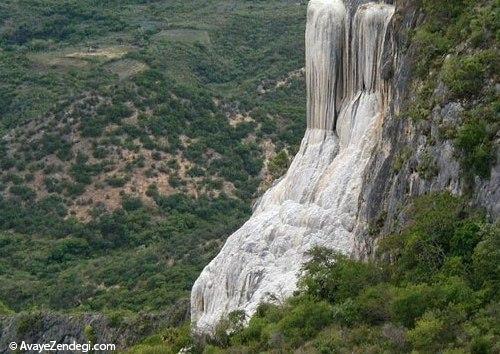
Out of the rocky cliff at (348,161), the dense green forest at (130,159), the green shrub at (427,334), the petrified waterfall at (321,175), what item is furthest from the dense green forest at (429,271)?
the dense green forest at (130,159)

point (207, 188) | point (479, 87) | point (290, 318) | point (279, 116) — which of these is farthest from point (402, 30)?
point (279, 116)

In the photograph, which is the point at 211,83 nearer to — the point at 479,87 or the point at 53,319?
the point at 53,319

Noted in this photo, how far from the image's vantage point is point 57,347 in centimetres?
3869

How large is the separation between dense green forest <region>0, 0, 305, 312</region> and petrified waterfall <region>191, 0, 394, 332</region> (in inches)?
372

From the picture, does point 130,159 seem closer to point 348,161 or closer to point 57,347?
point 57,347

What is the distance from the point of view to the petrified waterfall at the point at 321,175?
984 inches

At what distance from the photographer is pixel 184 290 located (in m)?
50.1

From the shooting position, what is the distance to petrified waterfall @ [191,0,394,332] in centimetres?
2500

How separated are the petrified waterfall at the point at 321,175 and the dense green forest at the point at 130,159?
945 cm

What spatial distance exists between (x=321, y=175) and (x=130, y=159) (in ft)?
162

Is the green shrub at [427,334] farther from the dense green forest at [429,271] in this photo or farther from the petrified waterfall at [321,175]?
the petrified waterfall at [321,175]

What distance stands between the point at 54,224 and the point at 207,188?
10258 mm

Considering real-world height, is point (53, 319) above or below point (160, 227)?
above

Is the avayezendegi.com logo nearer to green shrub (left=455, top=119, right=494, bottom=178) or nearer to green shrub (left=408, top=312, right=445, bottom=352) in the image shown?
green shrub (left=455, top=119, right=494, bottom=178)
